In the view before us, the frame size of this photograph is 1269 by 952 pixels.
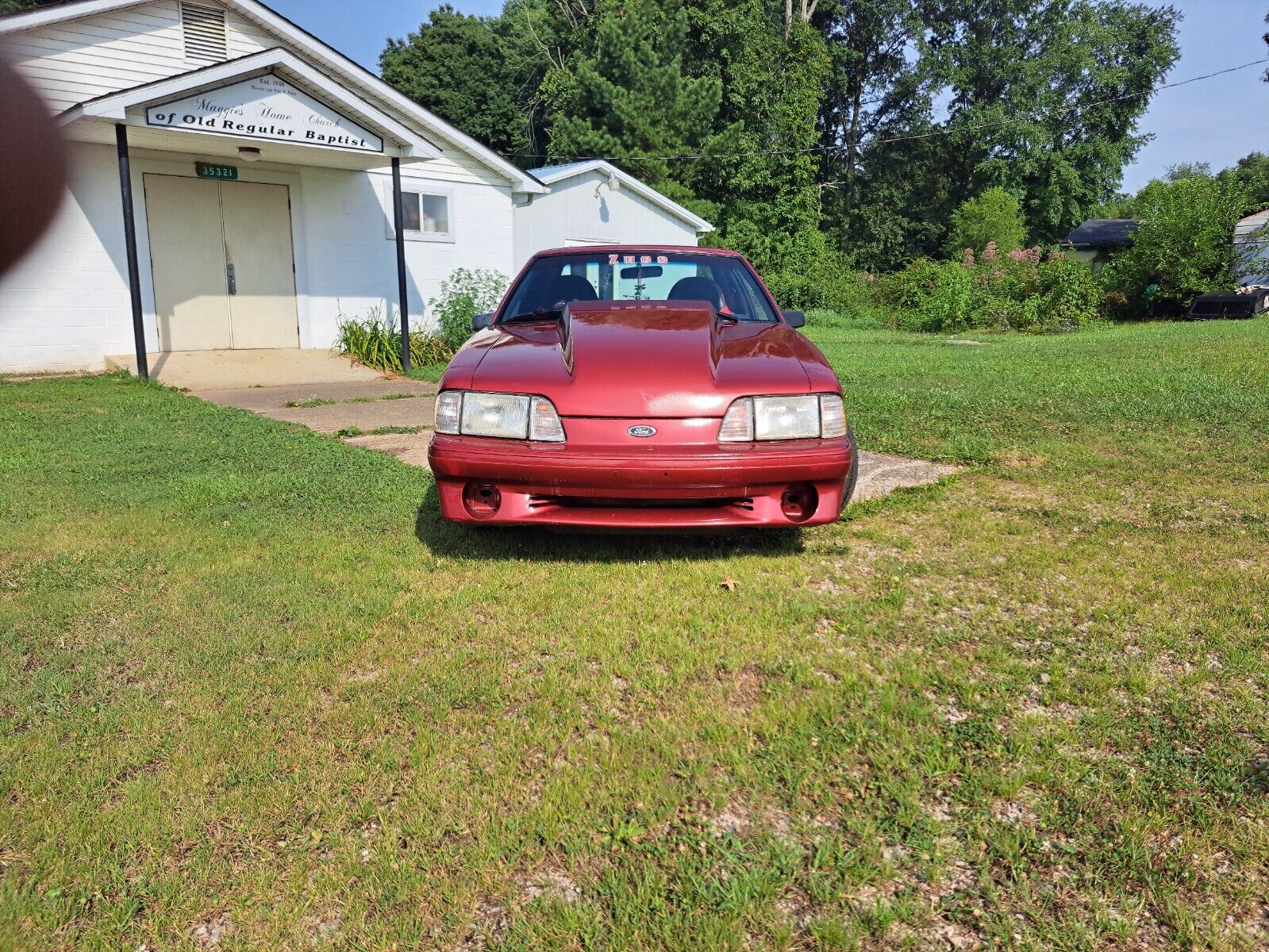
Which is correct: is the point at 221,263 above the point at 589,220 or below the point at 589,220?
below

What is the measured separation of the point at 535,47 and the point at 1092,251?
92.5 feet

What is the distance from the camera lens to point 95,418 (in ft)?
26.3

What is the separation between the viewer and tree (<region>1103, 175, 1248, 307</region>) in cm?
2323

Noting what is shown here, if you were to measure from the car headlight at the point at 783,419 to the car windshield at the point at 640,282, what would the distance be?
4.23ft

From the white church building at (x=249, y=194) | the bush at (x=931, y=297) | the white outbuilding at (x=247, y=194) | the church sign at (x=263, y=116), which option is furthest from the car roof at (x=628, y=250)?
the bush at (x=931, y=297)

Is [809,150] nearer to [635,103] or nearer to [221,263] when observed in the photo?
[635,103]

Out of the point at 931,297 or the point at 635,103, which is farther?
the point at 635,103

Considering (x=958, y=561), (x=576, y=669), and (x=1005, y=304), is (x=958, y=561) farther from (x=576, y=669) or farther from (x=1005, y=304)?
(x=1005, y=304)

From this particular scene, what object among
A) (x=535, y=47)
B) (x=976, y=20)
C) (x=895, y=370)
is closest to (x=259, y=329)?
(x=895, y=370)

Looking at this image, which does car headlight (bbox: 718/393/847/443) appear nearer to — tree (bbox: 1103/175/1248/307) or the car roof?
the car roof

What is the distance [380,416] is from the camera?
8.79 m

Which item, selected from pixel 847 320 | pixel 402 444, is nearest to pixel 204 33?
pixel 402 444

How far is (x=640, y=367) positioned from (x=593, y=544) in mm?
965

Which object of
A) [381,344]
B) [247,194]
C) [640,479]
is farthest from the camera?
[381,344]
